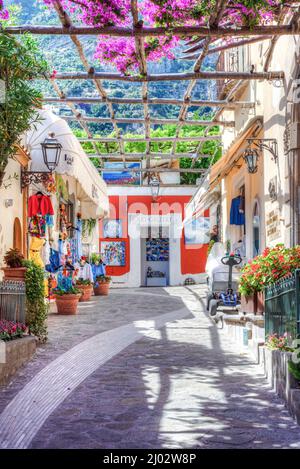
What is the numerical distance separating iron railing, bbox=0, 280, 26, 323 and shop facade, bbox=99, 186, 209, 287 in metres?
21.4

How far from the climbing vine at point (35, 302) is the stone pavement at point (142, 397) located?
0.33 m

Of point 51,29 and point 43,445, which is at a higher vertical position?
point 51,29

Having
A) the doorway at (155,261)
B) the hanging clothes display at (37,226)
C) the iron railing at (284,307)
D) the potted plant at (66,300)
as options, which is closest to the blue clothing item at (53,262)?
the potted plant at (66,300)

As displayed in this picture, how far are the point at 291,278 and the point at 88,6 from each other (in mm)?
4537

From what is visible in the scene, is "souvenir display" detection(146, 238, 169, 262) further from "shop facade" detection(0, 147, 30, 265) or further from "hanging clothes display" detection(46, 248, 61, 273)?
"shop facade" detection(0, 147, 30, 265)

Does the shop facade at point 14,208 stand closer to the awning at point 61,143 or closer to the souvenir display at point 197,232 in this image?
the awning at point 61,143

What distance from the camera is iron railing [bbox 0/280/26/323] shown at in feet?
25.9

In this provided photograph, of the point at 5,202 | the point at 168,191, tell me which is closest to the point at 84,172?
the point at 5,202

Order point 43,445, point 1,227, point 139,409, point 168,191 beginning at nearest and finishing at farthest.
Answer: point 43,445
point 139,409
point 1,227
point 168,191

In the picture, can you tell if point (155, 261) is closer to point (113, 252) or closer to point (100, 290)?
point (113, 252)

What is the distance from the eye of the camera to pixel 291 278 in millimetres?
6148

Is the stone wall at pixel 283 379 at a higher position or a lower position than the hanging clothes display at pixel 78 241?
lower

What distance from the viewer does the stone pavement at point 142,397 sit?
4.63 m
